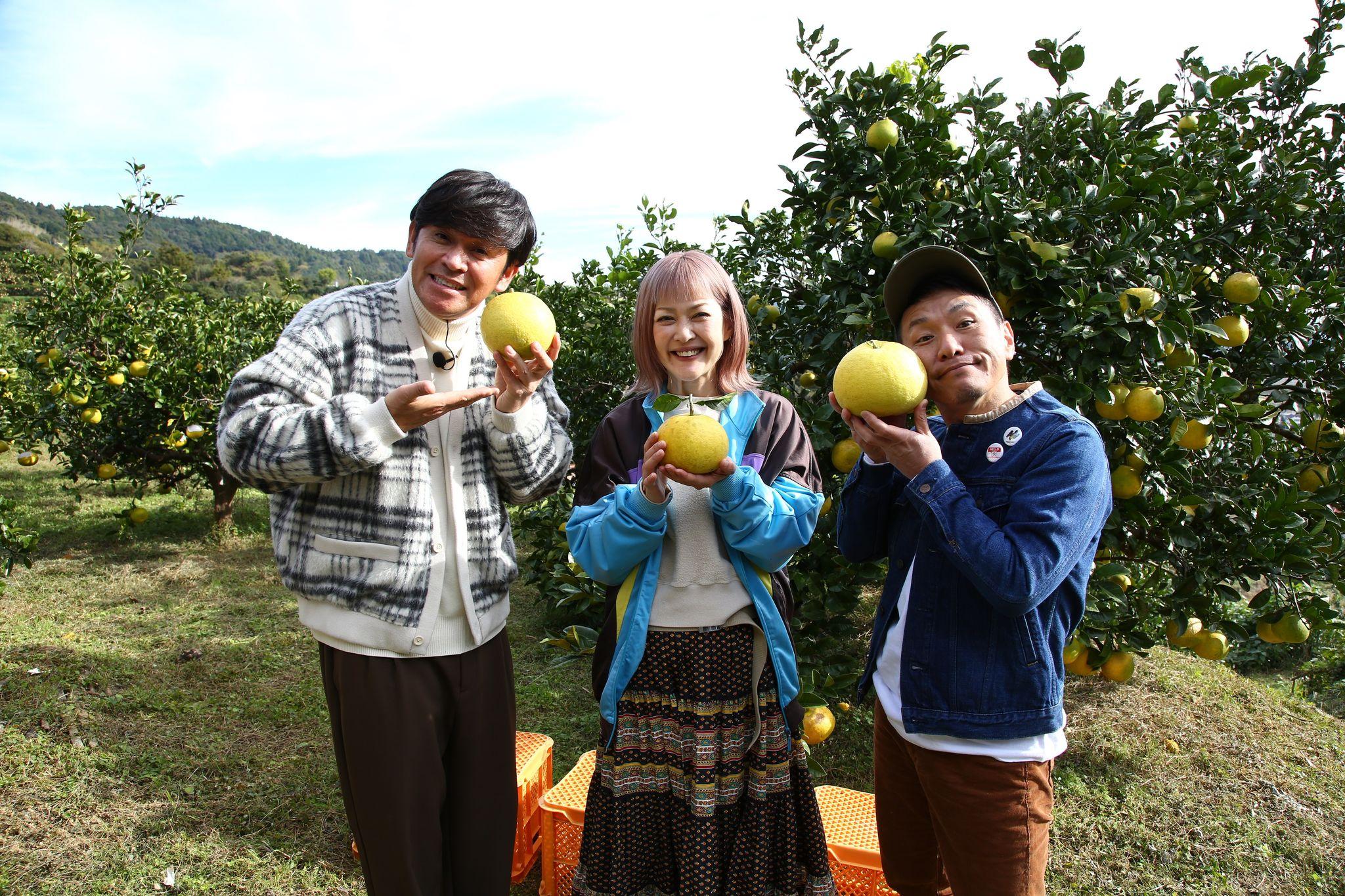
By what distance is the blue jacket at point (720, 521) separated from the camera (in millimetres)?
1652

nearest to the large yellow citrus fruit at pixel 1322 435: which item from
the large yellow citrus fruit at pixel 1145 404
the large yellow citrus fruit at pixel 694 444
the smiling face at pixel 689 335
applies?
the large yellow citrus fruit at pixel 1145 404

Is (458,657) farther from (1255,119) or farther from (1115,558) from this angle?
(1255,119)

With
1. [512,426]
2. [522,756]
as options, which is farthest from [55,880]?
[512,426]

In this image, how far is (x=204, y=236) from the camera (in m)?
65.2

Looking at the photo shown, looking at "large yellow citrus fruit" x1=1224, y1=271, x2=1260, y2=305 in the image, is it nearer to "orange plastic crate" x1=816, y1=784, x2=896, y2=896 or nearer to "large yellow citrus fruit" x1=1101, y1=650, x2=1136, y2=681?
"large yellow citrus fruit" x1=1101, y1=650, x2=1136, y2=681

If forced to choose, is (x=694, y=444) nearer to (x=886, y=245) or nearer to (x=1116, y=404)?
(x=886, y=245)

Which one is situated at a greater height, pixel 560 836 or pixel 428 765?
pixel 428 765

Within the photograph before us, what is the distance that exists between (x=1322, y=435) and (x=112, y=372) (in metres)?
6.93

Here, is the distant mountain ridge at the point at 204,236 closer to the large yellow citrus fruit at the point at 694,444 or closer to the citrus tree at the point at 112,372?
the citrus tree at the point at 112,372

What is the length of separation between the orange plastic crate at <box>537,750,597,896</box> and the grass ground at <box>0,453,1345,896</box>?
245mm

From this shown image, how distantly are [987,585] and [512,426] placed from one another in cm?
98

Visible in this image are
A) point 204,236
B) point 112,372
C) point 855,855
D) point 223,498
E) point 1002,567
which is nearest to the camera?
point 1002,567

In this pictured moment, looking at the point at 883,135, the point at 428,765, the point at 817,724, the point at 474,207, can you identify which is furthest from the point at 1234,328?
the point at 428,765

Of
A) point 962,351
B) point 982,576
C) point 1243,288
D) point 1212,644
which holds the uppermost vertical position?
point 1243,288
